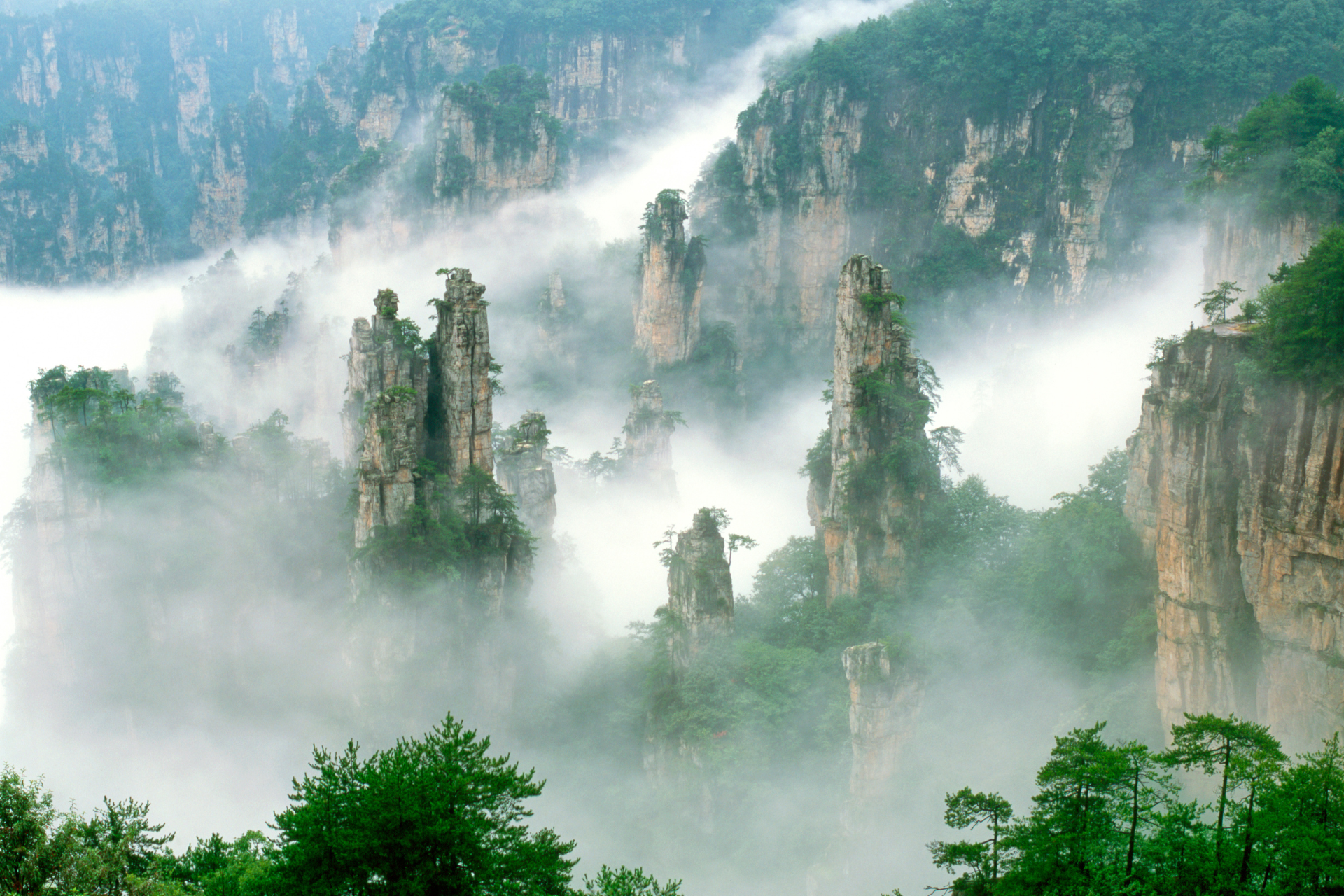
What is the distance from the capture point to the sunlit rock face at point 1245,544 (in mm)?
22547

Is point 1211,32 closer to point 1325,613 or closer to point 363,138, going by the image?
point 1325,613

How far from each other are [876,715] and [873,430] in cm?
1010

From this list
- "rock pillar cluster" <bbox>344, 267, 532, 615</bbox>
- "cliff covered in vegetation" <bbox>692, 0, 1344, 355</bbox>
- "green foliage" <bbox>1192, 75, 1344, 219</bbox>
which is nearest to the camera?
"rock pillar cluster" <bbox>344, 267, 532, 615</bbox>

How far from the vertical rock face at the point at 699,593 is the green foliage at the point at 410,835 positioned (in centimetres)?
1663

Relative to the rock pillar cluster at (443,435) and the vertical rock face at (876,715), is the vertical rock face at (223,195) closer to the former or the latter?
the rock pillar cluster at (443,435)

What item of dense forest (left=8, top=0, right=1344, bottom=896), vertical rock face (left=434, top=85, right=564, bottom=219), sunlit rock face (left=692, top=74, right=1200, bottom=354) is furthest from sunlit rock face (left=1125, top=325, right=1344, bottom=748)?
vertical rock face (left=434, top=85, right=564, bottom=219)

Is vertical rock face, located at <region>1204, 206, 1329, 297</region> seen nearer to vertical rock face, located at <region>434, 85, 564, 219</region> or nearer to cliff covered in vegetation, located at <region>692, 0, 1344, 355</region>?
cliff covered in vegetation, located at <region>692, 0, 1344, 355</region>

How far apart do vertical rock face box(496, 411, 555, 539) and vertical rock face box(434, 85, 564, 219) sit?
38.2 m

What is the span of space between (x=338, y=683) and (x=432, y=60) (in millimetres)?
76266

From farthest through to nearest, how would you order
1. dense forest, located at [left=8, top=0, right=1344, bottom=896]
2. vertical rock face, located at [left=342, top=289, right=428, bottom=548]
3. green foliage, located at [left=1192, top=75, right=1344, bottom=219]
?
green foliage, located at [left=1192, top=75, right=1344, bottom=219], vertical rock face, located at [left=342, top=289, right=428, bottom=548], dense forest, located at [left=8, top=0, right=1344, bottom=896]

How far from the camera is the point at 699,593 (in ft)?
112

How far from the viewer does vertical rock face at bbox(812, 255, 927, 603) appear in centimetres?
3678

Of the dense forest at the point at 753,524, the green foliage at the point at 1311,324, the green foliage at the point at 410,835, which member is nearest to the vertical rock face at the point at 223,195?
the dense forest at the point at 753,524

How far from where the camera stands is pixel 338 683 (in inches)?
1432
